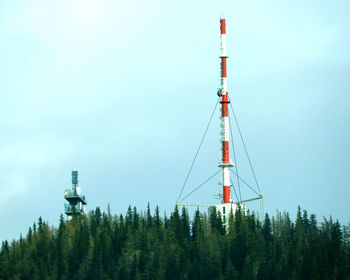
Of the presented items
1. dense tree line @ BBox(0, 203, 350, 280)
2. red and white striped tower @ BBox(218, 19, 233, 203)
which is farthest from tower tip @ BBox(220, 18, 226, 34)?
dense tree line @ BBox(0, 203, 350, 280)

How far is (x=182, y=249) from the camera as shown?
131750 mm

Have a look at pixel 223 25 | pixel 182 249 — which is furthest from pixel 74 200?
pixel 223 25

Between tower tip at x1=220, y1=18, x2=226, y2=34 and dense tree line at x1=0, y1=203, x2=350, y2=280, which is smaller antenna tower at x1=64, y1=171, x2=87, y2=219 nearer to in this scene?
dense tree line at x1=0, y1=203, x2=350, y2=280

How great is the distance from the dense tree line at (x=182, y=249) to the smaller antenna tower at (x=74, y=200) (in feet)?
6.96

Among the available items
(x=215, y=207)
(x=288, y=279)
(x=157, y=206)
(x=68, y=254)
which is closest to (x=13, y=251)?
(x=68, y=254)

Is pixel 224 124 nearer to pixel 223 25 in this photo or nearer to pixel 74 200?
pixel 223 25

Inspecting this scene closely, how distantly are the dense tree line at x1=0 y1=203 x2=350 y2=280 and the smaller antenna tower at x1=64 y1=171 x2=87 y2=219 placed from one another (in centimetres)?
212

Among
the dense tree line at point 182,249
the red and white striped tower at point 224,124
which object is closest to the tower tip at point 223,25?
the red and white striped tower at point 224,124

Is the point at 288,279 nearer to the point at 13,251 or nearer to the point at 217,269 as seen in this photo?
the point at 217,269

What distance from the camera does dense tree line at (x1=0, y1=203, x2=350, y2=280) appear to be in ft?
395

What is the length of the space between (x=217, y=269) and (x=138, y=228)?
31941 mm

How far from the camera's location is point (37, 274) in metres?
124

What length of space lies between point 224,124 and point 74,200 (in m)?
42.2

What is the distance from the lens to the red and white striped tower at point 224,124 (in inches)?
5054
